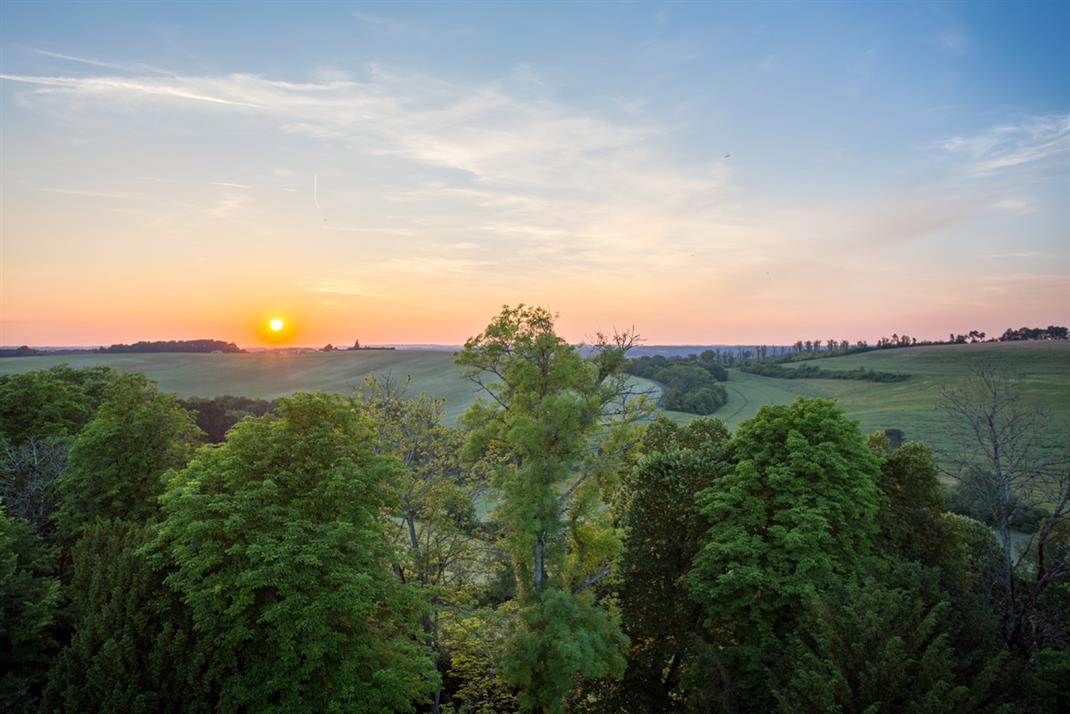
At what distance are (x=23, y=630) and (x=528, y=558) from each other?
15.6 metres

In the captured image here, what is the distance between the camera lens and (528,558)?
21.8 metres

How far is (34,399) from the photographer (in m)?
30.9

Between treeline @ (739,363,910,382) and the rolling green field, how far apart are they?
2.30 meters

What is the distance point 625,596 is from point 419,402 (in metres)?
13.0

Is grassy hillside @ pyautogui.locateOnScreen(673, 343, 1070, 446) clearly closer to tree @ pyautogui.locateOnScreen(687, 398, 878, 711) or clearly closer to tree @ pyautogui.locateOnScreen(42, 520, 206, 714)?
tree @ pyautogui.locateOnScreen(687, 398, 878, 711)

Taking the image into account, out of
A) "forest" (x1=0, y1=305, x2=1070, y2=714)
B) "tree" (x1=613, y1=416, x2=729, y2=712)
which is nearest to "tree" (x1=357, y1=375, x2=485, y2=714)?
"forest" (x1=0, y1=305, x2=1070, y2=714)

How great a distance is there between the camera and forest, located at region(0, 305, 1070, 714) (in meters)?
14.4

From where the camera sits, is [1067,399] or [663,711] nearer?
[663,711]

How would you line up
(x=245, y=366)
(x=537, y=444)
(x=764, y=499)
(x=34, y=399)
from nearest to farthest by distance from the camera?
(x=537, y=444)
(x=764, y=499)
(x=34, y=399)
(x=245, y=366)

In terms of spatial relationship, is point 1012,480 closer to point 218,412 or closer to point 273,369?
point 218,412

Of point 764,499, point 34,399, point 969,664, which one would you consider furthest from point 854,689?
point 34,399

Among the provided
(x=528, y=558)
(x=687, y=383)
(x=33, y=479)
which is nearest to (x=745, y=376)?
(x=687, y=383)

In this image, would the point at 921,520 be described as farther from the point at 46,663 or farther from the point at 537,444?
the point at 46,663

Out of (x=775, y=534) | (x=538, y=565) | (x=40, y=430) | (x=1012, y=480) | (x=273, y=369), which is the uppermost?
(x=273, y=369)
